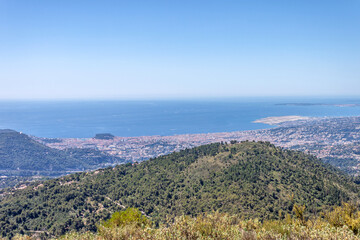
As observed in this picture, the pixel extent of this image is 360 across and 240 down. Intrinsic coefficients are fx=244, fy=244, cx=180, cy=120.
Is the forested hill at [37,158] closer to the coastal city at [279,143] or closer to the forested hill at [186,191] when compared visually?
the coastal city at [279,143]

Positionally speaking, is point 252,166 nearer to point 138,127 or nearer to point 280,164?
point 280,164

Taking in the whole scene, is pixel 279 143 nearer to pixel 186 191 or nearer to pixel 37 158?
pixel 186 191

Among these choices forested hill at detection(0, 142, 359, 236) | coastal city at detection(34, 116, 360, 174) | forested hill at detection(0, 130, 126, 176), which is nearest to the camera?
forested hill at detection(0, 142, 359, 236)

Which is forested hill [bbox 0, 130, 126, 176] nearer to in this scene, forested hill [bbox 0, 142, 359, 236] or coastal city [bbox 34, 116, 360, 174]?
coastal city [bbox 34, 116, 360, 174]

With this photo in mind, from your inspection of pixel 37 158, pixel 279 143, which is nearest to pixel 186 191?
pixel 37 158

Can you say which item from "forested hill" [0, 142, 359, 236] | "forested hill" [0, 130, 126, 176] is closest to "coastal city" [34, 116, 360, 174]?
"forested hill" [0, 130, 126, 176]

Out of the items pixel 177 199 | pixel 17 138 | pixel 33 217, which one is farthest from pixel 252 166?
pixel 17 138
